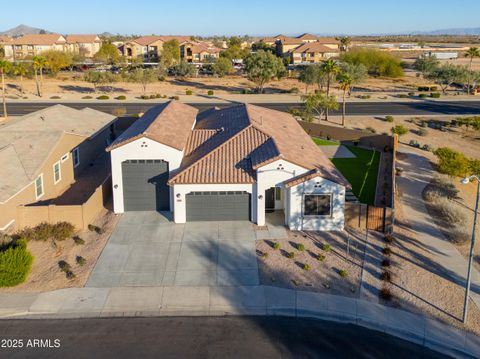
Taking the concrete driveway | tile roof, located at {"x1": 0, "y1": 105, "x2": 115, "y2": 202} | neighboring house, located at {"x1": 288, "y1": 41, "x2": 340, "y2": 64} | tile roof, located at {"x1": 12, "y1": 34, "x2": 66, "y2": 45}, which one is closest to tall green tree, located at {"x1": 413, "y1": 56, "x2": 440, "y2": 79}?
neighboring house, located at {"x1": 288, "y1": 41, "x2": 340, "y2": 64}

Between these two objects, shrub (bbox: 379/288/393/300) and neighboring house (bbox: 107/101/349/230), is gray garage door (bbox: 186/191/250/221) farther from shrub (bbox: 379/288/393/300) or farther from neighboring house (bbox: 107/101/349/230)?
shrub (bbox: 379/288/393/300)

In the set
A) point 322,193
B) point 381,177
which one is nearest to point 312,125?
point 381,177

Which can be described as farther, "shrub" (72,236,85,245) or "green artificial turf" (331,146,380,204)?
"green artificial turf" (331,146,380,204)

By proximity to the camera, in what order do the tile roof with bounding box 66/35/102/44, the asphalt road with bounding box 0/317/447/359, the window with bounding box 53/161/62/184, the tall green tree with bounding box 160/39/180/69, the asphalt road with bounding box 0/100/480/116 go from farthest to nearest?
the tile roof with bounding box 66/35/102/44, the tall green tree with bounding box 160/39/180/69, the asphalt road with bounding box 0/100/480/116, the window with bounding box 53/161/62/184, the asphalt road with bounding box 0/317/447/359

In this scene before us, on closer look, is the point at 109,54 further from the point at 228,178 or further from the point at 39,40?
the point at 228,178

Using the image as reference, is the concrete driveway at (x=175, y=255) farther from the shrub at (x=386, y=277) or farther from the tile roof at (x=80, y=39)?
the tile roof at (x=80, y=39)
